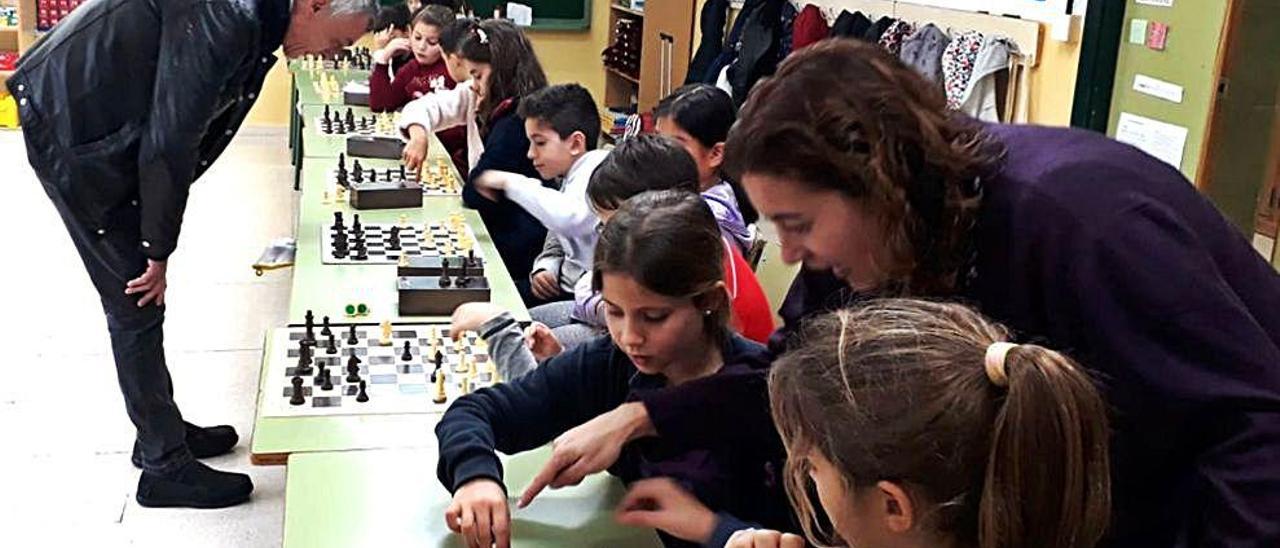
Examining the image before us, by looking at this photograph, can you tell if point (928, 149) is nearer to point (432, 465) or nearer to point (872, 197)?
point (872, 197)

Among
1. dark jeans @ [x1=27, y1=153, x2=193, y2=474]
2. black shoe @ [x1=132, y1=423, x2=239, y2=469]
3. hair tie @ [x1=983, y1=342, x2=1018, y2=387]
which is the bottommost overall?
black shoe @ [x1=132, y1=423, x2=239, y2=469]

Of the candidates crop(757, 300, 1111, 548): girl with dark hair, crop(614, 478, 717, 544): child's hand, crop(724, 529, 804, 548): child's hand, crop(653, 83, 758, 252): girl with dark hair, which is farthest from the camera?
crop(653, 83, 758, 252): girl with dark hair

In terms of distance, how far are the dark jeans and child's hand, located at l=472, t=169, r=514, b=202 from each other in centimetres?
89

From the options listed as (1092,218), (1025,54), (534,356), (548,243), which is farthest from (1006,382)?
(1025,54)

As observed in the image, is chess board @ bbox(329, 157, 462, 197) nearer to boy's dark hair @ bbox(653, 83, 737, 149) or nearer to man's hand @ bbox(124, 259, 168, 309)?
man's hand @ bbox(124, 259, 168, 309)

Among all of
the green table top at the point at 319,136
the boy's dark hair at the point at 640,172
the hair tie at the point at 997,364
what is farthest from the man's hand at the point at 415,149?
the hair tie at the point at 997,364

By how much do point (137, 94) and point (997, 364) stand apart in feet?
6.79

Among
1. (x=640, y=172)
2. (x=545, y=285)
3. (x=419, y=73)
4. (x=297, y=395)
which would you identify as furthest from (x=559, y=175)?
(x=419, y=73)

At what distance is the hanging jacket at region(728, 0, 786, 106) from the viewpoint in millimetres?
5785

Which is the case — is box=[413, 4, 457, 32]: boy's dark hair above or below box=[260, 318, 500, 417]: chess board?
above

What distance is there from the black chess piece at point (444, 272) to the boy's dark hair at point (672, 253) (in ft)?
2.32

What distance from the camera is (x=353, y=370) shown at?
1989 millimetres

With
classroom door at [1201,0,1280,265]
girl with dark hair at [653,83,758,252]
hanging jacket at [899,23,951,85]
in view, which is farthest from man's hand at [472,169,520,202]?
classroom door at [1201,0,1280,265]

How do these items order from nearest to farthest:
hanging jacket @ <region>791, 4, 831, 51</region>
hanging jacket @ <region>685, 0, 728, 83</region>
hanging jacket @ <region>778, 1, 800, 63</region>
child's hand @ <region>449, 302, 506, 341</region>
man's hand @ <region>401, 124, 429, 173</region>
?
1. child's hand @ <region>449, 302, 506, 341</region>
2. man's hand @ <region>401, 124, 429, 173</region>
3. hanging jacket @ <region>791, 4, 831, 51</region>
4. hanging jacket @ <region>778, 1, 800, 63</region>
5. hanging jacket @ <region>685, 0, 728, 83</region>
